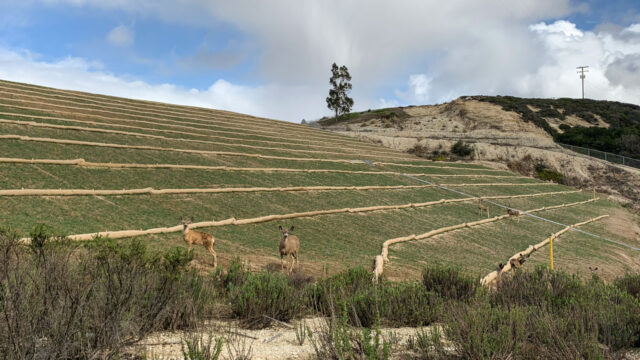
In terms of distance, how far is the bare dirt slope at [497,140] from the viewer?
53031mm

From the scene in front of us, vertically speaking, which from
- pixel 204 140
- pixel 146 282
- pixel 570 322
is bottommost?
pixel 570 322

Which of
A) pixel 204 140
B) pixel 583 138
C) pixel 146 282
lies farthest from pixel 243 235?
pixel 583 138

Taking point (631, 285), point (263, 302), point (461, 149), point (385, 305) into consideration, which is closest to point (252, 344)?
point (263, 302)

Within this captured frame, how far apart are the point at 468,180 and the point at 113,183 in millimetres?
29848

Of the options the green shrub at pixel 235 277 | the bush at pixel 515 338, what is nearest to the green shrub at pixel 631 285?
the bush at pixel 515 338

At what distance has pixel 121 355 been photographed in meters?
4.57

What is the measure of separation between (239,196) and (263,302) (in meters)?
12.7

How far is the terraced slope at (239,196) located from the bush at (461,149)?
20.7 meters

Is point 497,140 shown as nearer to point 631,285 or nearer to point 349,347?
point 631,285

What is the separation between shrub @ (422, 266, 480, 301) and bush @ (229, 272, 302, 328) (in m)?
3.04

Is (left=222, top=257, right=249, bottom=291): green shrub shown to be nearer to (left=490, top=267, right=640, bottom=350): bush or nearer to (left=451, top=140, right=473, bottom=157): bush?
(left=490, top=267, right=640, bottom=350): bush

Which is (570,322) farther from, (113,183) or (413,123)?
(413,123)

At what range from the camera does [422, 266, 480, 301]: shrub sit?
8844 mm

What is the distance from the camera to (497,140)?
65.3 meters
